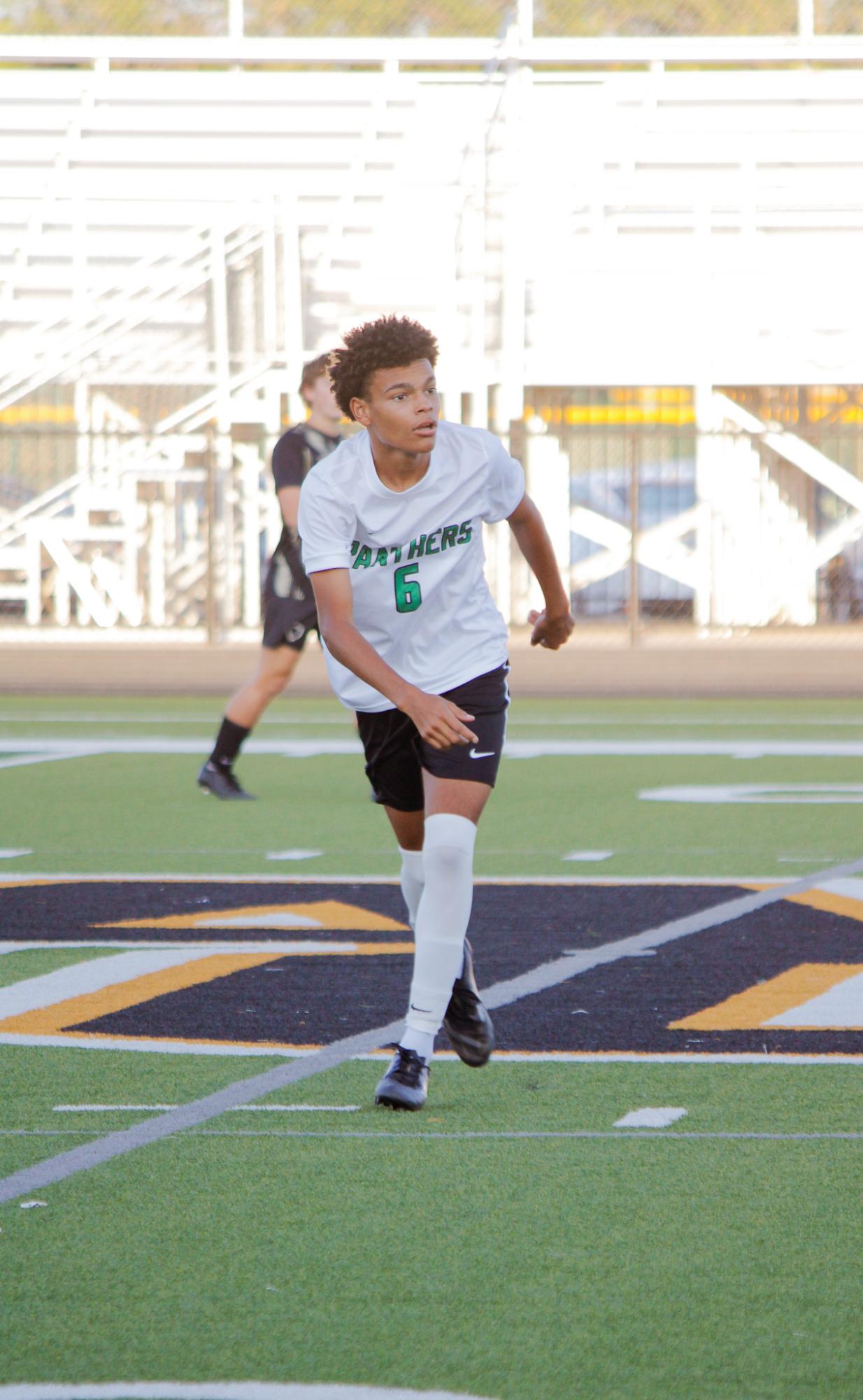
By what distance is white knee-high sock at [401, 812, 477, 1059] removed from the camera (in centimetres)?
438

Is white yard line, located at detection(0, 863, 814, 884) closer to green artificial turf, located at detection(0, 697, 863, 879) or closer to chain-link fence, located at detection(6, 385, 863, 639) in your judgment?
green artificial turf, located at detection(0, 697, 863, 879)

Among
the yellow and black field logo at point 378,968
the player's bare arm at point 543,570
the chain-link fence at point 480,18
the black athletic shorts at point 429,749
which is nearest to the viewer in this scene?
the black athletic shorts at point 429,749

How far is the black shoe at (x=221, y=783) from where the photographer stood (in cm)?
994

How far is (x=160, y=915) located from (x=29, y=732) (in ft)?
24.5

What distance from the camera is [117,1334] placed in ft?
9.80

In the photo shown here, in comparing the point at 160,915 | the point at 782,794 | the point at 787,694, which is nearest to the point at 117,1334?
the point at 160,915

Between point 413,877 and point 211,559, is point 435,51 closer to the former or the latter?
point 211,559

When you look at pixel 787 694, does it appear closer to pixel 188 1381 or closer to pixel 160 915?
pixel 160 915

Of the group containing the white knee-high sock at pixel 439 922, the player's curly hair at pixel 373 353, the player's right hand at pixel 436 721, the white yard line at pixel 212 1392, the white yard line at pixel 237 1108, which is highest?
the player's curly hair at pixel 373 353

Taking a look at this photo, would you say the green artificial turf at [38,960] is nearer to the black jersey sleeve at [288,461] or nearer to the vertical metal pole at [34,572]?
the black jersey sleeve at [288,461]

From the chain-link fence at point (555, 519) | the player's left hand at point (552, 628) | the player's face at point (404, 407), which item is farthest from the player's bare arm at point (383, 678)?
the chain-link fence at point (555, 519)

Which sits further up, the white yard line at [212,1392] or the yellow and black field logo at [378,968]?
the white yard line at [212,1392]

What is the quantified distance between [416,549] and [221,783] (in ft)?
18.4

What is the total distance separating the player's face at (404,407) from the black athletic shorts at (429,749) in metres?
0.54
